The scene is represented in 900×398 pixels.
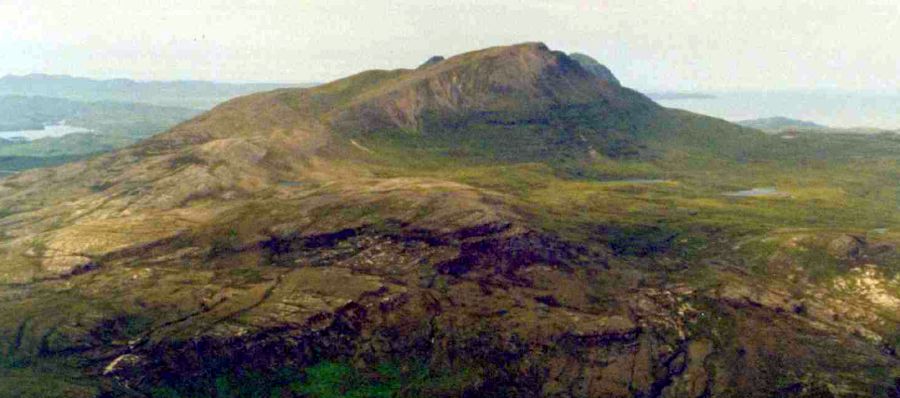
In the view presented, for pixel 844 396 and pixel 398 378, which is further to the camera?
pixel 398 378

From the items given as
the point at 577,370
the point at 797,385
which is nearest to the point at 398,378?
the point at 577,370

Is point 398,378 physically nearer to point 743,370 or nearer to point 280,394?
point 280,394

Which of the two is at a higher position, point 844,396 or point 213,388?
point 844,396

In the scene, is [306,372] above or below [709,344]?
below

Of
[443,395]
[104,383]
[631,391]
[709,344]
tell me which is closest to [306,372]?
[443,395]

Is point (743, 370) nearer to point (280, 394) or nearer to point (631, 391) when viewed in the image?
point (631, 391)

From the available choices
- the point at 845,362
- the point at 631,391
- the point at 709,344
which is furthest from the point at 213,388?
the point at 845,362

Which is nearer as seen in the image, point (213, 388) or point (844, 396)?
point (844, 396)
